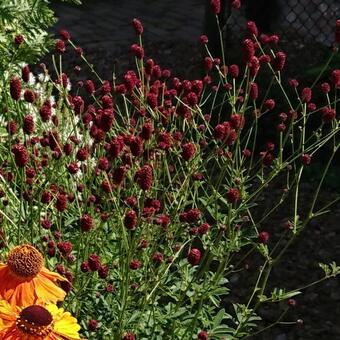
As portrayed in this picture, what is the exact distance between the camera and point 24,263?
2.07m

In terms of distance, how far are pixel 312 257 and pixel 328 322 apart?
22.4 inches

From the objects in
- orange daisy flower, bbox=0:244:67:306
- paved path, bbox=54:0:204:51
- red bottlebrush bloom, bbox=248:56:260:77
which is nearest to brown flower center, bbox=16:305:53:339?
orange daisy flower, bbox=0:244:67:306

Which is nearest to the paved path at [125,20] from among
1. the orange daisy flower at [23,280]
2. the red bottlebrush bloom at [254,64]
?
the red bottlebrush bloom at [254,64]

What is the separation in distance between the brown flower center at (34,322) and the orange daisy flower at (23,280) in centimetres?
12

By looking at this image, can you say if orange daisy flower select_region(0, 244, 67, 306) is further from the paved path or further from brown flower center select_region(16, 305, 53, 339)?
the paved path

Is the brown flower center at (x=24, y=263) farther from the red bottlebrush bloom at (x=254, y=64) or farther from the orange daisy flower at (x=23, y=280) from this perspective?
the red bottlebrush bloom at (x=254, y=64)

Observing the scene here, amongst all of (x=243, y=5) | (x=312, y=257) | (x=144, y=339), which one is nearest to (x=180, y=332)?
(x=144, y=339)

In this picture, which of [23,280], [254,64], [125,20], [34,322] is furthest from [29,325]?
[125,20]

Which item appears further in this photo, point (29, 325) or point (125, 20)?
point (125, 20)

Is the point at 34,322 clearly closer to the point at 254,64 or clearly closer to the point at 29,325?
the point at 29,325

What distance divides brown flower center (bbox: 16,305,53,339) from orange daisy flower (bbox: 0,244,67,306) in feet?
0.39

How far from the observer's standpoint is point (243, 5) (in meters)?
7.70

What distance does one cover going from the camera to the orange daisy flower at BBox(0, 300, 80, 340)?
1912 mm

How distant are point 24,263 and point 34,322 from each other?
0.19 metres
